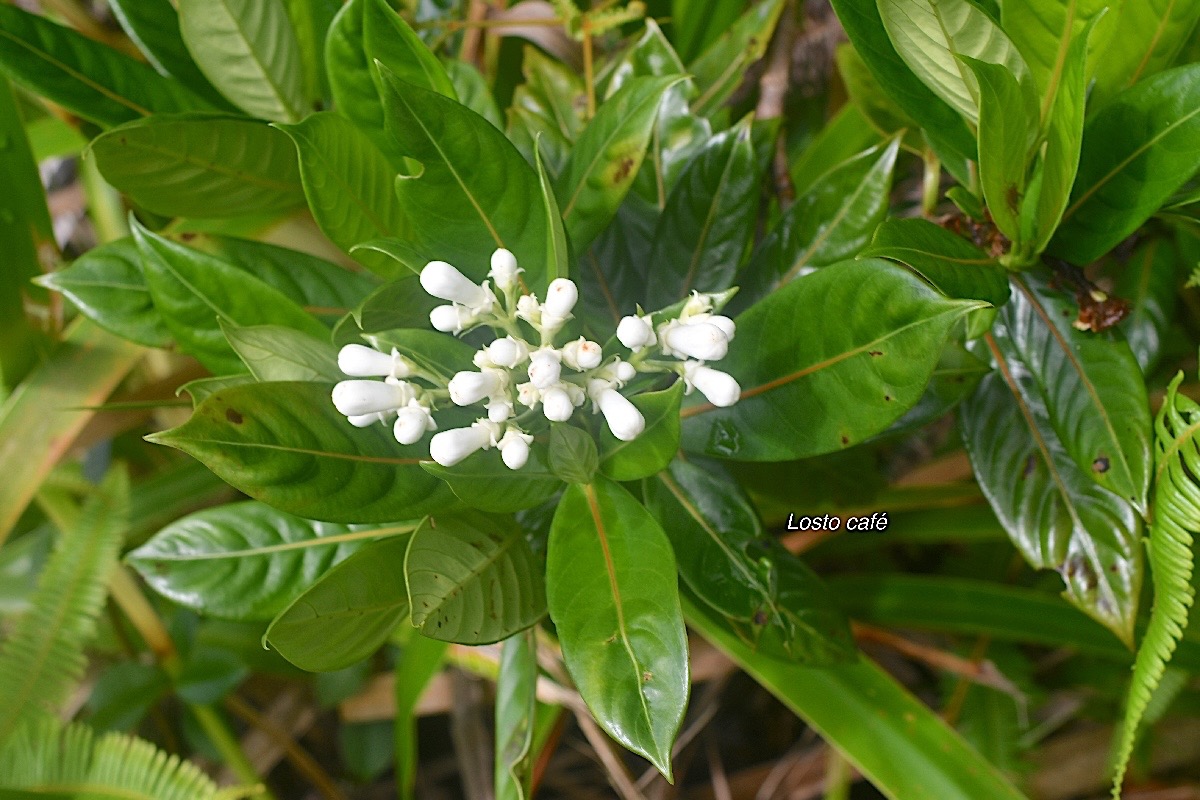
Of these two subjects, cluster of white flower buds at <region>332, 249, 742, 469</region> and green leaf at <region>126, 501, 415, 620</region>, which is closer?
cluster of white flower buds at <region>332, 249, 742, 469</region>

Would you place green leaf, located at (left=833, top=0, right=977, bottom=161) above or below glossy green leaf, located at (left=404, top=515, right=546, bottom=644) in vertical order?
above

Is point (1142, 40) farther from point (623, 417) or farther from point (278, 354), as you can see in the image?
point (278, 354)

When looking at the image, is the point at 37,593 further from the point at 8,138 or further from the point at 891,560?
the point at 891,560

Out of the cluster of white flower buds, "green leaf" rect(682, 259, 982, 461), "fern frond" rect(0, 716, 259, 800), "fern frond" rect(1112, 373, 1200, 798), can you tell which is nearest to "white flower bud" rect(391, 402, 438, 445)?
the cluster of white flower buds

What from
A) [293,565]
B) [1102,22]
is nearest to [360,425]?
[293,565]

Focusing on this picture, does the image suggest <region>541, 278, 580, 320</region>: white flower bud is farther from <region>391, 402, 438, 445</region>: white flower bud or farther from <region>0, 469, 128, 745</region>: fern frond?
<region>0, 469, 128, 745</region>: fern frond

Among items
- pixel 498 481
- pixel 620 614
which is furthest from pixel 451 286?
pixel 620 614

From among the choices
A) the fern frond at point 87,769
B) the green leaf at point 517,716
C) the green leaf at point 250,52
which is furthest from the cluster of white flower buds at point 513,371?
the fern frond at point 87,769
